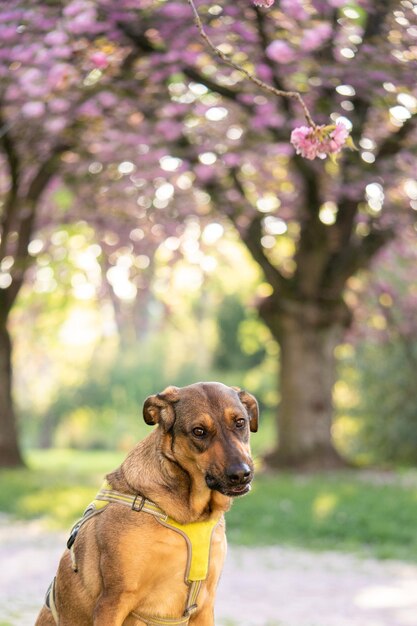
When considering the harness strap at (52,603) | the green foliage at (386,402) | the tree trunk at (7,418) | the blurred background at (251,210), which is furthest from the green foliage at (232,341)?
the harness strap at (52,603)

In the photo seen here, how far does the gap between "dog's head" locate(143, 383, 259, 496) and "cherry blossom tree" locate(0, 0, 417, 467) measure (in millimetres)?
3982

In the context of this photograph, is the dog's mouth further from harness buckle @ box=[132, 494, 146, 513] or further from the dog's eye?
harness buckle @ box=[132, 494, 146, 513]

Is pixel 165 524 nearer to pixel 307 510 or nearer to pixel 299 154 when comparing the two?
pixel 299 154

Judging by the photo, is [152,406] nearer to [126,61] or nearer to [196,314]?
[126,61]

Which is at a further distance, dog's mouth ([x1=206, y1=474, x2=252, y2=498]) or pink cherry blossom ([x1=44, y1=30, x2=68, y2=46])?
pink cherry blossom ([x1=44, y1=30, x2=68, y2=46])

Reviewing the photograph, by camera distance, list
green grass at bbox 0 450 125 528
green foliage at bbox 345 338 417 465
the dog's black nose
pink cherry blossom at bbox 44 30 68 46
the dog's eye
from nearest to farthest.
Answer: the dog's black nose
the dog's eye
pink cherry blossom at bbox 44 30 68 46
green grass at bbox 0 450 125 528
green foliage at bbox 345 338 417 465

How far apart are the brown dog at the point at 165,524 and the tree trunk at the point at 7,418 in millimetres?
14300

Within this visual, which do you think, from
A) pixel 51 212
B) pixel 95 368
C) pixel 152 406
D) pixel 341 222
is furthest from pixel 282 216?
pixel 95 368

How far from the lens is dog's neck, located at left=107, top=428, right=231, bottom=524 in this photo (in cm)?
435

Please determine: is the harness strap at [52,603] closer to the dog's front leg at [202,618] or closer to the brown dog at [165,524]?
the brown dog at [165,524]

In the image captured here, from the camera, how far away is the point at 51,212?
1895 centimetres

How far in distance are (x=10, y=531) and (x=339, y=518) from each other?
356cm

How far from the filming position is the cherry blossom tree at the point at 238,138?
10.4 metres

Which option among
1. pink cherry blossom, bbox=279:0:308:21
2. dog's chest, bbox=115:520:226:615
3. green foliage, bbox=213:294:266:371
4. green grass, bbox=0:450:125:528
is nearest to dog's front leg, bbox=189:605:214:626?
dog's chest, bbox=115:520:226:615
